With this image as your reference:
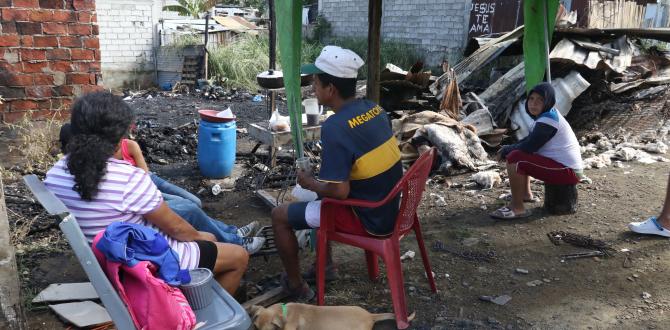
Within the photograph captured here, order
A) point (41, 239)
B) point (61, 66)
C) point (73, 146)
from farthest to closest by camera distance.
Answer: point (61, 66)
point (41, 239)
point (73, 146)

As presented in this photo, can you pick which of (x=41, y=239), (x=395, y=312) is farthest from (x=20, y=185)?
(x=395, y=312)

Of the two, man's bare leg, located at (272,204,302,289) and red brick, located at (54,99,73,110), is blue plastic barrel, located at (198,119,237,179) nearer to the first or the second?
red brick, located at (54,99,73,110)

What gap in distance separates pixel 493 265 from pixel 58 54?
4747 mm

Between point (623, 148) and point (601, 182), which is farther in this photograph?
point (623, 148)

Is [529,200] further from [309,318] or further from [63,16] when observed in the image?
[63,16]

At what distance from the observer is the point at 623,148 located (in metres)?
6.72

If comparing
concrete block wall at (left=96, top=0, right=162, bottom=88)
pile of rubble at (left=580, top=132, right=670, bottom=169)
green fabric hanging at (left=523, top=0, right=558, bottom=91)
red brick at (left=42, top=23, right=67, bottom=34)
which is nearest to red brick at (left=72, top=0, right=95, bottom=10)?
red brick at (left=42, top=23, right=67, bottom=34)

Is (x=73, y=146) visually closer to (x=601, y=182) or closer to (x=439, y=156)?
(x=439, y=156)

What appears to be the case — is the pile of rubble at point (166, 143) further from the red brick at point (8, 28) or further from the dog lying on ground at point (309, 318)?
the dog lying on ground at point (309, 318)

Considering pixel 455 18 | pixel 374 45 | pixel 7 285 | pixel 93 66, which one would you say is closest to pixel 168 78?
→ pixel 455 18

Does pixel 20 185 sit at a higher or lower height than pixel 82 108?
lower

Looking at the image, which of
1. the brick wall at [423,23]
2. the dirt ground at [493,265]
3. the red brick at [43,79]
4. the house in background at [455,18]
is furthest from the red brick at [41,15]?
the brick wall at [423,23]

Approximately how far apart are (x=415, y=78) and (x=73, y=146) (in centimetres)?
702

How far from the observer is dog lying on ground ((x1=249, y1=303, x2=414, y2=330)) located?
2723 mm
